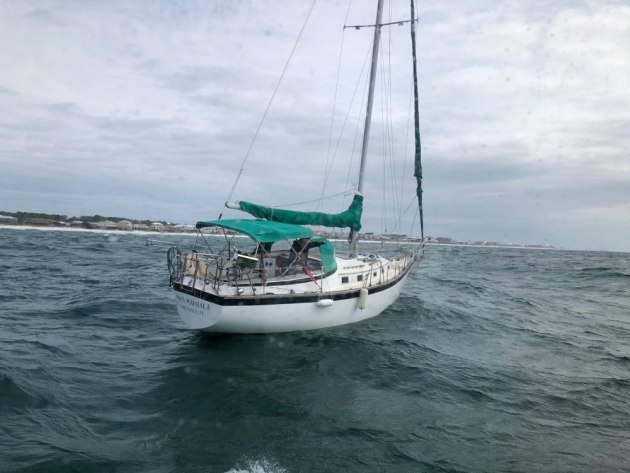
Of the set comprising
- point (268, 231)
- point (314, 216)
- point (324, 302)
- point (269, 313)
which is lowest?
point (269, 313)

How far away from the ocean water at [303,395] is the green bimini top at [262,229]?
9.25ft

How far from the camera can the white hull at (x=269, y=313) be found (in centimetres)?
1064

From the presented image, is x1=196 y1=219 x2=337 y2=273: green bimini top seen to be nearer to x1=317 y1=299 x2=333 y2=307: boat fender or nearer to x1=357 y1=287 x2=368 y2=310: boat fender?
x1=357 y1=287 x2=368 y2=310: boat fender

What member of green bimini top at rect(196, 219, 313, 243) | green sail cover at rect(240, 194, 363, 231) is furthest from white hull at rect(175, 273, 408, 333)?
green sail cover at rect(240, 194, 363, 231)

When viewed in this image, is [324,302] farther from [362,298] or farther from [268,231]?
[268,231]

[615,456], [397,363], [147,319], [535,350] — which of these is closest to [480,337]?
[535,350]

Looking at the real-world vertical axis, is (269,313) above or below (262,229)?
below

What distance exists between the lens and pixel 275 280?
11922 mm

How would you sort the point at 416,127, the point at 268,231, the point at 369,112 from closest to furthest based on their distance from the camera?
the point at 268,231 → the point at 369,112 → the point at 416,127

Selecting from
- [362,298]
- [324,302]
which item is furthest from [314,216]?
[324,302]

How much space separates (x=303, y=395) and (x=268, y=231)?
4.56m

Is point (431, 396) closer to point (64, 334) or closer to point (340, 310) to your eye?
point (340, 310)

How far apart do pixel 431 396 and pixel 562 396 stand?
9.52 feet

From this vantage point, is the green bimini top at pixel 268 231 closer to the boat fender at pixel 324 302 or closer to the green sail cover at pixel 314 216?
the green sail cover at pixel 314 216
